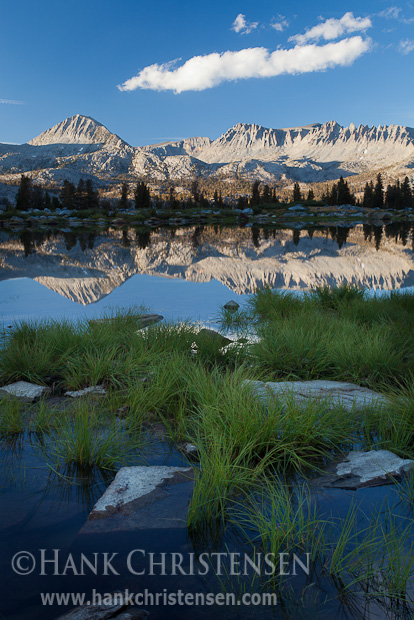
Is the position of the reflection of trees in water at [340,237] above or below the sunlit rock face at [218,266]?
above

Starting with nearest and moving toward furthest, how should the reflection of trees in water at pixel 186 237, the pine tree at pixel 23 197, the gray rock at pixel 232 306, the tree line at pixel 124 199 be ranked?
1. the gray rock at pixel 232 306
2. the reflection of trees in water at pixel 186 237
3. the pine tree at pixel 23 197
4. the tree line at pixel 124 199

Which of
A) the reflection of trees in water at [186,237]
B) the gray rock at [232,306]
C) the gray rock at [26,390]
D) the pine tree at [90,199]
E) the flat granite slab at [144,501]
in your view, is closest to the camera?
the flat granite slab at [144,501]

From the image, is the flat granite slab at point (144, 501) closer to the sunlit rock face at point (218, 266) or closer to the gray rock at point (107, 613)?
the gray rock at point (107, 613)

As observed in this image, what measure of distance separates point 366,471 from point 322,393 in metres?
1.03

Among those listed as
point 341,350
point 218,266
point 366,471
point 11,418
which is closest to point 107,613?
point 366,471

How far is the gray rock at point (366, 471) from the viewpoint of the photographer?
8.54 ft

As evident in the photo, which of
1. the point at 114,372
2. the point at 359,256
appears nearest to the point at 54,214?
the point at 359,256

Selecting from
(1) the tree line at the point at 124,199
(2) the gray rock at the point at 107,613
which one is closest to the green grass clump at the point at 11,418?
(2) the gray rock at the point at 107,613

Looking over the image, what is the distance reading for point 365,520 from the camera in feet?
7.36

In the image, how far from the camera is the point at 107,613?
1.66 m

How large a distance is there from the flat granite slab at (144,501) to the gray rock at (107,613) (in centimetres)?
52

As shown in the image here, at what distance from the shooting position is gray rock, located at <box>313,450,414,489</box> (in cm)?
260

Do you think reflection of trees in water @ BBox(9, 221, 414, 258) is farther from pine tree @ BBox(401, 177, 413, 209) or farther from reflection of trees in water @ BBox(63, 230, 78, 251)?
pine tree @ BBox(401, 177, 413, 209)

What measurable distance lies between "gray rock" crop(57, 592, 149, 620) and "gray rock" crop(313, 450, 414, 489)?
4.46 feet
